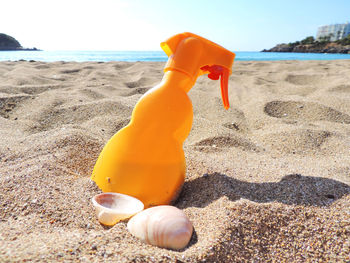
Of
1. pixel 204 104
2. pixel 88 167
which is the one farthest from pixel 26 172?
pixel 204 104

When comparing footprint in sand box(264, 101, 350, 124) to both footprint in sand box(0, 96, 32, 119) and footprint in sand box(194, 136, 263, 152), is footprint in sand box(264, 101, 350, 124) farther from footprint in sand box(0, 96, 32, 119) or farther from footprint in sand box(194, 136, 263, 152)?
footprint in sand box(0, 96, 32, 119)

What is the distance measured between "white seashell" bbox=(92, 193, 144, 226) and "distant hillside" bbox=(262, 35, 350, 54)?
1340 inches

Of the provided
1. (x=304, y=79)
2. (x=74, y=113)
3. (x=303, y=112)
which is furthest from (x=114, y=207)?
(x=304, y=79)

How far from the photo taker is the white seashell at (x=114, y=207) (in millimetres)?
1065

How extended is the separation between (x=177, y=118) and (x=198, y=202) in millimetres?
404

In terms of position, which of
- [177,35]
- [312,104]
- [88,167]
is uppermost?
[177,35]

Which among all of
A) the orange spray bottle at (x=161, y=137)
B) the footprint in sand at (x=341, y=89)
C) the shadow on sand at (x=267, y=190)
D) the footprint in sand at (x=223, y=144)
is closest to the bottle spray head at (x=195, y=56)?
the orange spray bottle at (x=161, y=137)

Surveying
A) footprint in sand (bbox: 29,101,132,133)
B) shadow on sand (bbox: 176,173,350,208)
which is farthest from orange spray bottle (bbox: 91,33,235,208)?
footprint in sand (bbox: 29,101,132,133)

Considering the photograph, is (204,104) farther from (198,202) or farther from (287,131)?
(198,202)

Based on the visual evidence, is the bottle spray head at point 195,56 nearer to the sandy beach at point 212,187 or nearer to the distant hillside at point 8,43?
the sandy beach at point 212,187

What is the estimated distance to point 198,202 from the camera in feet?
4.13

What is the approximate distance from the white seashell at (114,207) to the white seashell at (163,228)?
3.3 inches

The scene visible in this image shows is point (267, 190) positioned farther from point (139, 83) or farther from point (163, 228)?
point (139, 83)

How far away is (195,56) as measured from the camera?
1.39 metres
